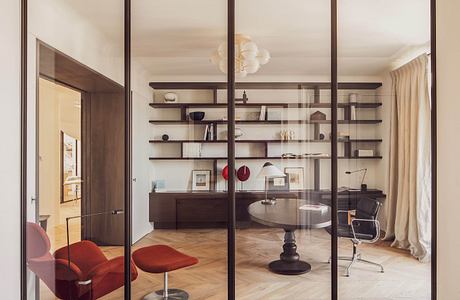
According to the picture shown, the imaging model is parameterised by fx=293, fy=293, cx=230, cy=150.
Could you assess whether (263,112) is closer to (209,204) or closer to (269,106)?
(269,106)

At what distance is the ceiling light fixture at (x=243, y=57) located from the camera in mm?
2104

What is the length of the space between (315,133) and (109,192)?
160cm

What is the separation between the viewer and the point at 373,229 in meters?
2.16

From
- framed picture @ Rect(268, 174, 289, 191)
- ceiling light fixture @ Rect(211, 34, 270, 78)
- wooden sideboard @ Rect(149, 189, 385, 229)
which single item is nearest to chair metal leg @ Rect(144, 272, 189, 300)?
wooden sideboard @ Rect(149, 189, 385, 229)

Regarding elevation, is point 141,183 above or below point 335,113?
below

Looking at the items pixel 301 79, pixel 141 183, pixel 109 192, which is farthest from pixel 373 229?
pixel 109 192

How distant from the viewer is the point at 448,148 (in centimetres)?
174

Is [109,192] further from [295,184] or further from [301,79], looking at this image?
[301,79]

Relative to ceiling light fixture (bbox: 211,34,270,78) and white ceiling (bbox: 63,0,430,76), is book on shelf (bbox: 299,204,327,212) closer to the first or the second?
white ceiling (bbox: 63,0,430,76)

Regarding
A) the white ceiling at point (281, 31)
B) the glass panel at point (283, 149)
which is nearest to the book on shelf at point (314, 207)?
the glass panel at point (283, 149)

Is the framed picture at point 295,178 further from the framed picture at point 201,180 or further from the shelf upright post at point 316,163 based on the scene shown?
the framed picture at point 201,180

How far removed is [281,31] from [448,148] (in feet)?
4.49

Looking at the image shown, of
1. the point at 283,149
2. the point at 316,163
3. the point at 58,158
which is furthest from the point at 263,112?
the point at 58,158

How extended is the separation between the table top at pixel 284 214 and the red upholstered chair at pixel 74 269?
98 cm
